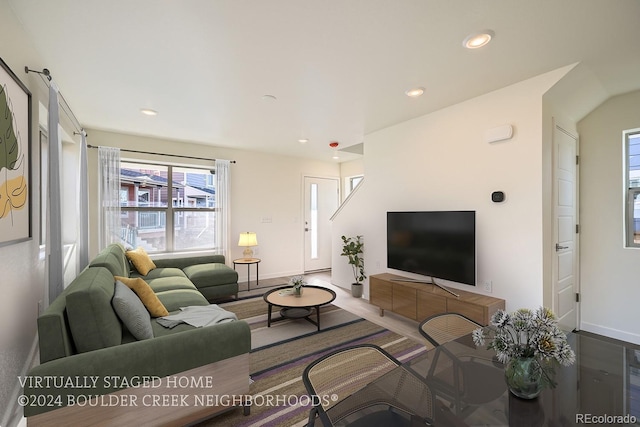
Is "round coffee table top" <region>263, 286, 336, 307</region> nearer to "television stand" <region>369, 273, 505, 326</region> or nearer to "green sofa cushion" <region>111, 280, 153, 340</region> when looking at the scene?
"television stand" <region>369, 273, 505, 326</region>

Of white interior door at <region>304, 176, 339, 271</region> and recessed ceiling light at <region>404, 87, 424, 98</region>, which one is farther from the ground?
recessed ceiling light at <region>404, 87, 424, 98</region>

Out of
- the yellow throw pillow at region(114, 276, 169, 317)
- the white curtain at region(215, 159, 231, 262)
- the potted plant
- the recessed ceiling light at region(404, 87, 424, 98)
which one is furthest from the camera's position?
the white curtain at region(215, 159, 231, 262)

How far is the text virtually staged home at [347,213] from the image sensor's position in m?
1.23

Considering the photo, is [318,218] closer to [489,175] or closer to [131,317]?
[489,175]

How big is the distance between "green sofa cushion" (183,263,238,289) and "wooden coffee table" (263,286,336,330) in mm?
930

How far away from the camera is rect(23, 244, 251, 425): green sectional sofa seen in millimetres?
1246

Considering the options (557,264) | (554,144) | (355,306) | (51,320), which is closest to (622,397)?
(557,264)

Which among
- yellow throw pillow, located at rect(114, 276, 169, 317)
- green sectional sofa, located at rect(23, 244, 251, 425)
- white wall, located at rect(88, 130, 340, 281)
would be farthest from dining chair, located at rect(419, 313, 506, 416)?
white wall, located at rect(88, 130, 340, 281)

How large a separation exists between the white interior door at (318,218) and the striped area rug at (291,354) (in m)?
2.39

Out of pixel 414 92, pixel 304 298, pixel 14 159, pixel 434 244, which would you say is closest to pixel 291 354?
pixel 304 298

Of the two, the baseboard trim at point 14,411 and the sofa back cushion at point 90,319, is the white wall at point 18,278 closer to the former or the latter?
the baseboard trim at point 14,411

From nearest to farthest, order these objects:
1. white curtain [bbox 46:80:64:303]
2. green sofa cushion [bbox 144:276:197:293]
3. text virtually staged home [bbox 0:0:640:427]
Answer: text virtually staged home [bbox 0:0:640:427]
white curtain [bbox 46:80:64:303]
green sofa cushion [bbox 144:276:197:293]

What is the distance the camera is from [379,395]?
1.12 meters

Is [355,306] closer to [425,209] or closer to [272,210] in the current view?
[425,209]
